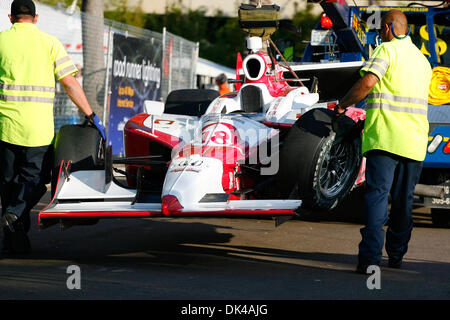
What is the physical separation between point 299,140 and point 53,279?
2292mm

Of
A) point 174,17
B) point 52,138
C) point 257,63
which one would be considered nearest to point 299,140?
point 257,63

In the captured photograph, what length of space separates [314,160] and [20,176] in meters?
2.47

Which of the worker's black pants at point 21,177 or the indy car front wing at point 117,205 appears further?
the worker's black pants at point 21,177

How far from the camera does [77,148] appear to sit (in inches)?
292

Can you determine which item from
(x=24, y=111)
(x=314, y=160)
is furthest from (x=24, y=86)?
(x=314, y=160)

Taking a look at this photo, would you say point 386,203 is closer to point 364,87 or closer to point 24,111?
point 364,87

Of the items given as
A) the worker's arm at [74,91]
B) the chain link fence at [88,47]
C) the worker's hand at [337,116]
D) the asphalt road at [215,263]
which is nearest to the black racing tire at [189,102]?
the asphalt road at [215,263]

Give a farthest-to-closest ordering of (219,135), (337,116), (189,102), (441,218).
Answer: (189,102) < (441,218) < (219,135) < (337,116)

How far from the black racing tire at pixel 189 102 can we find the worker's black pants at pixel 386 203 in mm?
3562

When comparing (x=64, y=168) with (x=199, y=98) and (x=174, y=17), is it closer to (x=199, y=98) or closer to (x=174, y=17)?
(x=199, y=98)

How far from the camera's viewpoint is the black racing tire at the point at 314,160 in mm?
6879

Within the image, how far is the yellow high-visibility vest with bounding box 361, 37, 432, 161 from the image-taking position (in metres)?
6.48

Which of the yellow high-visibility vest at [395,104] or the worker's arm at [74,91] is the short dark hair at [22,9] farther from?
the yellow high-visibility vest at [395,104]

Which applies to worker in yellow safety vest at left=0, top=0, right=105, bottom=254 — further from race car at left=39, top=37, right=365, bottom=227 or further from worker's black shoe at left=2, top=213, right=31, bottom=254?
race car at left=39, top=37, right=365, bottom=227
